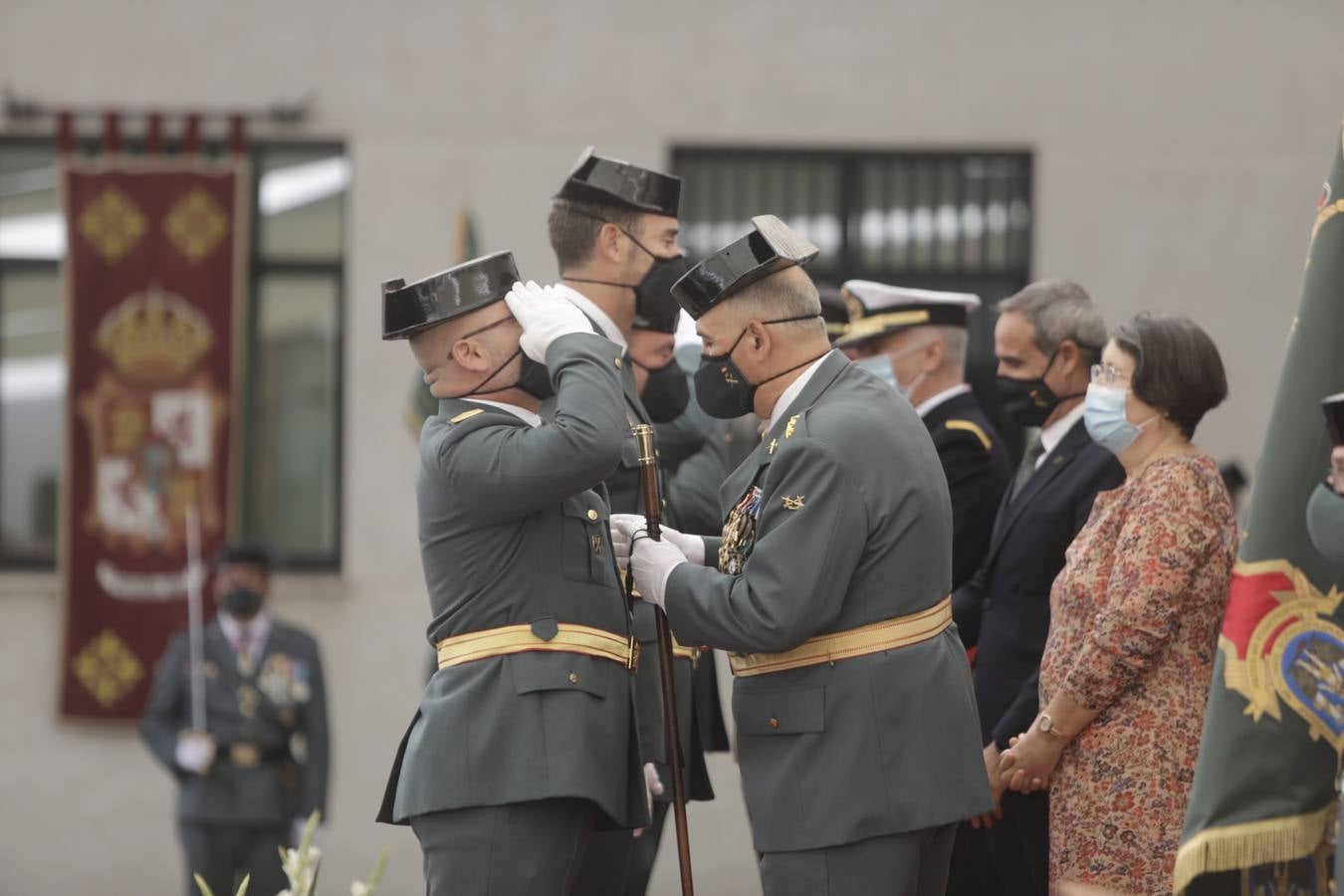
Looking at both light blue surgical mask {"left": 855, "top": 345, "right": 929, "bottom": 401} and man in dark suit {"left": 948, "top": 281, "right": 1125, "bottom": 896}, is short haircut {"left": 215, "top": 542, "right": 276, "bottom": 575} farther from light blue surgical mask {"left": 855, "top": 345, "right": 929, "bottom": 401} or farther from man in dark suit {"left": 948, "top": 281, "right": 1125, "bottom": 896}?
man in dark suit {"left": 948, "top": 281, "right": 1125, "bottom": 896}

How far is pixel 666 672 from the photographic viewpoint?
3947 mm

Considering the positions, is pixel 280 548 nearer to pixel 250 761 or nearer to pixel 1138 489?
pixel 250 761

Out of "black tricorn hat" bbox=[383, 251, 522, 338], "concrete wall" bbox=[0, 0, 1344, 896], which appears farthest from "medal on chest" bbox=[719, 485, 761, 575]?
"concrete wall" bbox=[0, 0, 1344, 896]

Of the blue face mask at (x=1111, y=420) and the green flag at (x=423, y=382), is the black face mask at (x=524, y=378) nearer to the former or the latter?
the blue face mask at (x=1111, y=420)

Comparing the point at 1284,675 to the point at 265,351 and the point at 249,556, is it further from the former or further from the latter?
the point at 265,351

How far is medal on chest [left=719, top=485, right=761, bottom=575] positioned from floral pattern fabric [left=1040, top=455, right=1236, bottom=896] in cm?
82

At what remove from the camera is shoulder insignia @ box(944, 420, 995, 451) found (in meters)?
5.06

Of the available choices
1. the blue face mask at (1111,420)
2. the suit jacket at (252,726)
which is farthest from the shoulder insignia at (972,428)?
the suit jacket at (252,726)

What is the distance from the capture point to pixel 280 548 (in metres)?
9.18

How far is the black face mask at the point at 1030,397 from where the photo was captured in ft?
15.8

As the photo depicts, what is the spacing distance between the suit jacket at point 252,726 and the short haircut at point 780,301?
181 inches

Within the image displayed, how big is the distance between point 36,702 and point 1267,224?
6151mm

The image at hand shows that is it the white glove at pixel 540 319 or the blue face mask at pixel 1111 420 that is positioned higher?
the white glove at pixel 540 319

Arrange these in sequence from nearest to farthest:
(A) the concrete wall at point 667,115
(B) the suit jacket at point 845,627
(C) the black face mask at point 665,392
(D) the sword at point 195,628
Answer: (B) the suit jacket at point 845,627
(C) the black face mask at point 665,392
(D) the sword at point 195,628
(A) the concrete wall at point 667,115
